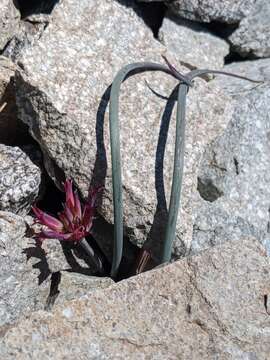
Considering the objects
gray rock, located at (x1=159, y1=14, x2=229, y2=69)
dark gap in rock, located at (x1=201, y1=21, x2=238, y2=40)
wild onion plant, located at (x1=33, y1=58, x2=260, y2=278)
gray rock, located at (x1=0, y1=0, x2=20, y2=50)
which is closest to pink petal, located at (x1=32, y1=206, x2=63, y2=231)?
wild onion plant, located at (x1=33, y1=58, x2=260, y2=278)

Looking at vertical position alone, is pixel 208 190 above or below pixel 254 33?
below

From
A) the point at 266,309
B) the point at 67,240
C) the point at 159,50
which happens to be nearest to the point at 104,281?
the point at 67,240

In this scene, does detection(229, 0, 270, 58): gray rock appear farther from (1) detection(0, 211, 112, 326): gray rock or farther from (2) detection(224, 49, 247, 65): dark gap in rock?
Answer: (1) detection(0, 211, 112, 326): gray rock

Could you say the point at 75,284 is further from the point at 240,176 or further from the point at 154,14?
the point at 154,14

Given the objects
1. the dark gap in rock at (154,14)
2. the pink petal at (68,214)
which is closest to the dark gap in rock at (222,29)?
the dark gap in rock at (154,14)

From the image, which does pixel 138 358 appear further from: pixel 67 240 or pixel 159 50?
Answer: pixel 159 50

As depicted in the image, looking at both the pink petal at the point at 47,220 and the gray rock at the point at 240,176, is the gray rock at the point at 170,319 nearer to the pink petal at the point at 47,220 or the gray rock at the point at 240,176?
the pink petal at the point at 47,220

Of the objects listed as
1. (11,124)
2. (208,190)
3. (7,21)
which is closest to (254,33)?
(208,190)
